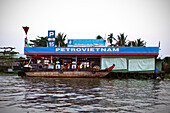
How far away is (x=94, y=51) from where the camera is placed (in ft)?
94.1

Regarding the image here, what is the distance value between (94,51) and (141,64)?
22.5 feet

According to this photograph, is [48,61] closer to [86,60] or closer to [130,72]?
[86,60]

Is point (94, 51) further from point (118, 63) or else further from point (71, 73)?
point (71, 73)

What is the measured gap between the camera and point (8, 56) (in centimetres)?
4738

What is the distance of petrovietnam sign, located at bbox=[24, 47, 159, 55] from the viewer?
28.0m

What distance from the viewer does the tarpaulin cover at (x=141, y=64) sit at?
2853 cm

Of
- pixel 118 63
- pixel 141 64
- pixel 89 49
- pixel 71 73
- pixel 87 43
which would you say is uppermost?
pixel 87 43

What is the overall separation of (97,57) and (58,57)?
5.80 m

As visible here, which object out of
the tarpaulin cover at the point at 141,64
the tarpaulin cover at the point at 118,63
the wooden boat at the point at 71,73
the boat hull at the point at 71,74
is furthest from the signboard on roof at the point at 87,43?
the tarpaulin cover at the point at 141,64

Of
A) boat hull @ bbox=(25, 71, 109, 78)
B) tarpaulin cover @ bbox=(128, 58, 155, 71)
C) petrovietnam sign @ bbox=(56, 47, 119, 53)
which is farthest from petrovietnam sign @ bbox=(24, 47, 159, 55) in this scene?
boat hull @ bbox=(25, 71, 109, 78)

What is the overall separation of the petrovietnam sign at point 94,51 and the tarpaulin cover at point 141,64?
3.91 feet

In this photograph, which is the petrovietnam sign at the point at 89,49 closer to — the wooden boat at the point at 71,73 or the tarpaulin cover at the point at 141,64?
the wooden boat at the point at 71,73

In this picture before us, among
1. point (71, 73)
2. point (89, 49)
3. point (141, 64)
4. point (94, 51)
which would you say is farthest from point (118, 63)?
point (71, 73)

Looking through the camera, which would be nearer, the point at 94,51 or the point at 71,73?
the point at 71,73
